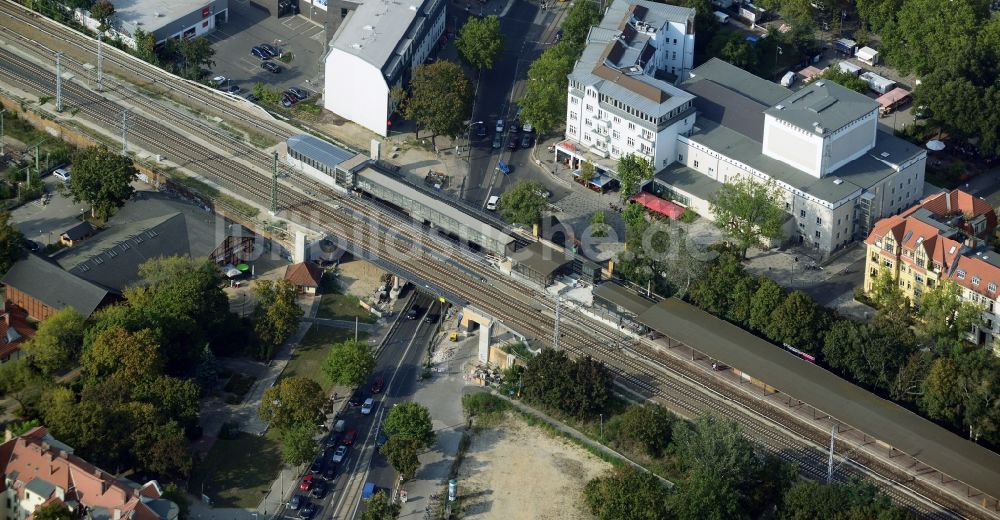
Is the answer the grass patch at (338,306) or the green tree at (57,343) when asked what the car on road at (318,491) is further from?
the green tree at (57,343)

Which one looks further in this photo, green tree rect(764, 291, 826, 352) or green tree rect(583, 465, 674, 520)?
green tree rect(764, 291, 826, 352)

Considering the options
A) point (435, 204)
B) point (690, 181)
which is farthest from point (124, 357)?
point (690, 181)

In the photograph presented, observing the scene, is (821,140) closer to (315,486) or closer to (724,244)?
(724,244)

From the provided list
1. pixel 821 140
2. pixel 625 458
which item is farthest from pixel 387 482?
pixel 821 140

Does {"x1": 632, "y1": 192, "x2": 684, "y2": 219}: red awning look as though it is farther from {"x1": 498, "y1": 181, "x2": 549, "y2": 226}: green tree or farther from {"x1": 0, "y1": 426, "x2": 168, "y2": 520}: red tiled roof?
{"x1": 0, "y1": 426, "x2": 168, "y2": 520}: red tiled roof

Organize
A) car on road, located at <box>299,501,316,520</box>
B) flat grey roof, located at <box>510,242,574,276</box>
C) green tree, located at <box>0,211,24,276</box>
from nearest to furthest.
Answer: car on road, located at <box>299,501,316,520</box> → green tree, located at <box>0,211,24,276</box> → flat grey roof, located at <box>510,242,574,276</box>

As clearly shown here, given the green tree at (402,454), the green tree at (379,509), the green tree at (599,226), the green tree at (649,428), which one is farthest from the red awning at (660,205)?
the green tree at (379,509)

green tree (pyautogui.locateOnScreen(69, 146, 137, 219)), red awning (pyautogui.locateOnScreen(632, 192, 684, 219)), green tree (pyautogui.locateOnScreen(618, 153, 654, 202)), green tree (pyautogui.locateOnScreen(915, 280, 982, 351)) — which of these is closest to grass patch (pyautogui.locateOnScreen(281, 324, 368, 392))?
green tree (pyautogui.locateOnScreen(69, 146, 137, 219))
